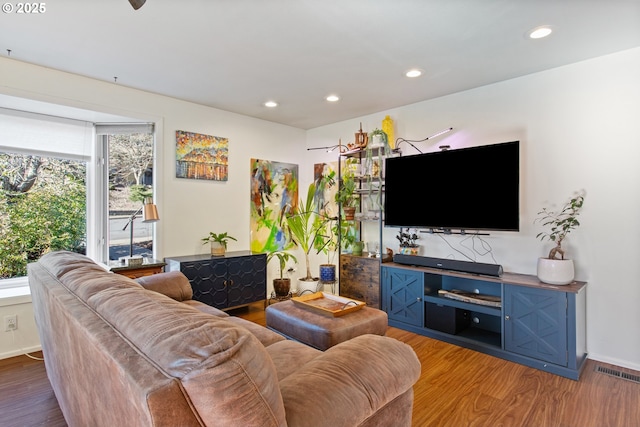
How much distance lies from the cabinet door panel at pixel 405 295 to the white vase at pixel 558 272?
1054 mm

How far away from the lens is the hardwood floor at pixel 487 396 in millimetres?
2018

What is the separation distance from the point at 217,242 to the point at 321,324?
2100 mm

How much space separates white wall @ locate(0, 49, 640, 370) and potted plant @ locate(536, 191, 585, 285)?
79 millimetres

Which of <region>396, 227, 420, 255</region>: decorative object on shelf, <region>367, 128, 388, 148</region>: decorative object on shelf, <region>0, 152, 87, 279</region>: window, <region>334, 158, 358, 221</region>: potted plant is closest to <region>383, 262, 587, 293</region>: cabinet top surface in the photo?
<region>396, 227, 420, 255</region>: decorative object on shelf

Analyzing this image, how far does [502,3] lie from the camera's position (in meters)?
2.03

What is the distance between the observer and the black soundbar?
296cm

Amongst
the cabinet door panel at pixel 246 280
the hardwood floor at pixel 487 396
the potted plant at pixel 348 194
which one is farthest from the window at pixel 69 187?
the potted plant at pixel 348 194

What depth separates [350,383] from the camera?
1.17 meters

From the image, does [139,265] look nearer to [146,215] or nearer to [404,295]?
[146,215]

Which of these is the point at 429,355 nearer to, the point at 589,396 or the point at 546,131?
the point at 589,396

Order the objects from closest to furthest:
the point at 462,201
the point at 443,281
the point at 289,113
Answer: the point at 462,201, the point at 443,281, the point at 289,113

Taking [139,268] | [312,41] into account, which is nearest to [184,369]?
[312,41]

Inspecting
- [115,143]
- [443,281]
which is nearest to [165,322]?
[443,281]

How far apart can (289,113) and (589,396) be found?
4.01 m
